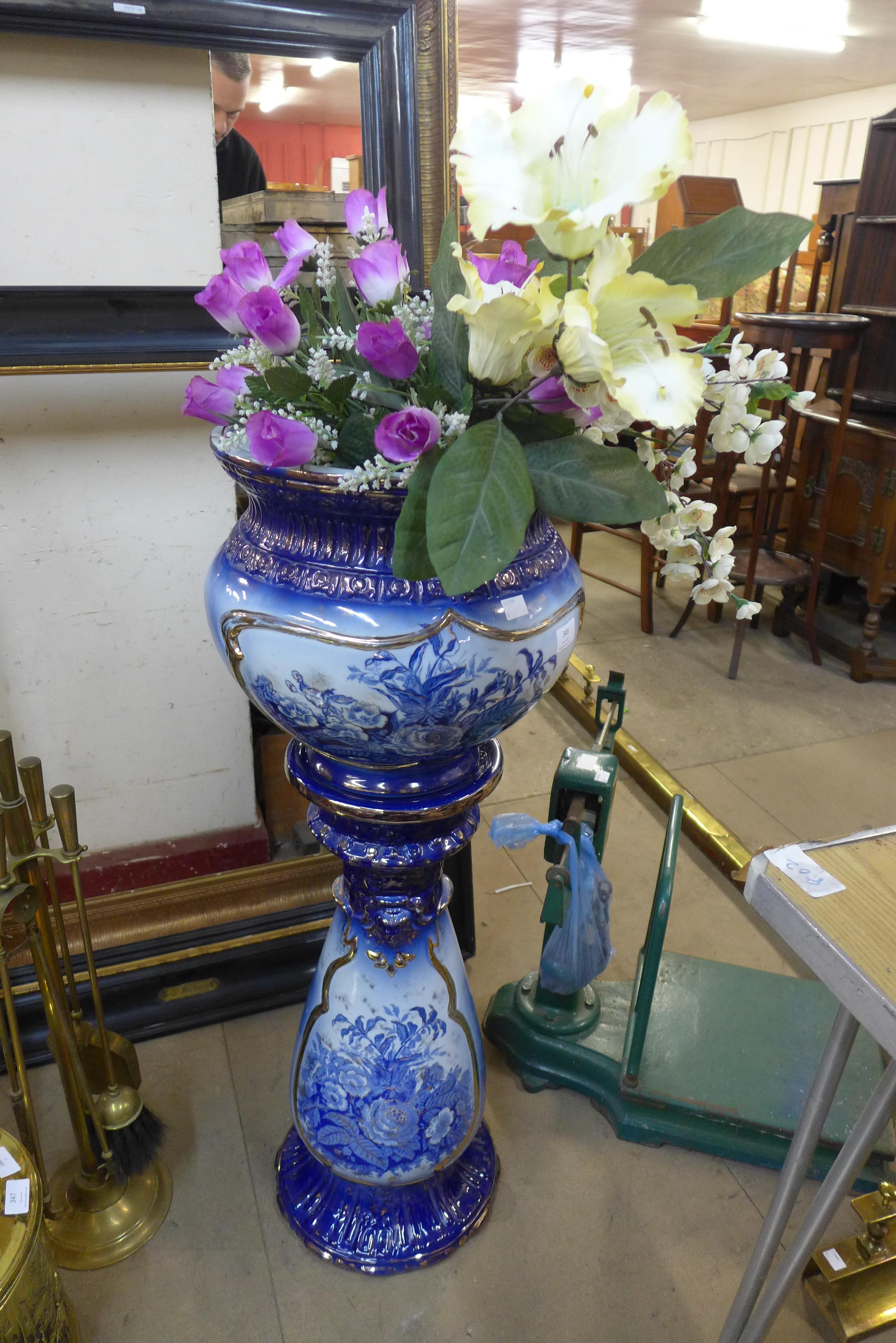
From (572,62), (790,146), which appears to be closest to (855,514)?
(572,62)

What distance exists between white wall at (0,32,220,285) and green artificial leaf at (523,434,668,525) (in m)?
0.80

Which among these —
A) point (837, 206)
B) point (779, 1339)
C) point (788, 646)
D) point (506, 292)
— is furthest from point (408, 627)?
point (837, 206)

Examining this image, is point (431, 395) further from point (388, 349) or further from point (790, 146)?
point (790, 146)

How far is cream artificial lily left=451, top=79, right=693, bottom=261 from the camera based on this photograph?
54 centimetres

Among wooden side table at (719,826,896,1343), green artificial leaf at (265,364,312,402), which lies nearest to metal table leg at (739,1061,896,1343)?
wooden side table at (719,826,896,1343)

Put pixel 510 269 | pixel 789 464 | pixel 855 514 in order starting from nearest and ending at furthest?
pixel 510 269
pixel 855 514
pixel 789 464

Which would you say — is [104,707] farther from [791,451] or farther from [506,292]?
[791,451]

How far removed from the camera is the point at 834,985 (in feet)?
2.20

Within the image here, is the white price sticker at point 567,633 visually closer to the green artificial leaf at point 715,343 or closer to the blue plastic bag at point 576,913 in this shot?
the green artificial leaf at point 715,343

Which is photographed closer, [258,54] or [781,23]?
[258,54]

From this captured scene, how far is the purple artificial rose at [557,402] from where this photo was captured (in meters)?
0.67

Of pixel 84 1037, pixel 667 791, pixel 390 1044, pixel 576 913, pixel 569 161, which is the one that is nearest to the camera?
pixel 569 161

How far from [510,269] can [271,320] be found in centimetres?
18

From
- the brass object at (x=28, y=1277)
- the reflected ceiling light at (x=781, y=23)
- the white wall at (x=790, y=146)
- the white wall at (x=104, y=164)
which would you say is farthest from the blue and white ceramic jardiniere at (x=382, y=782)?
the white wall at (x=790, y=146)
